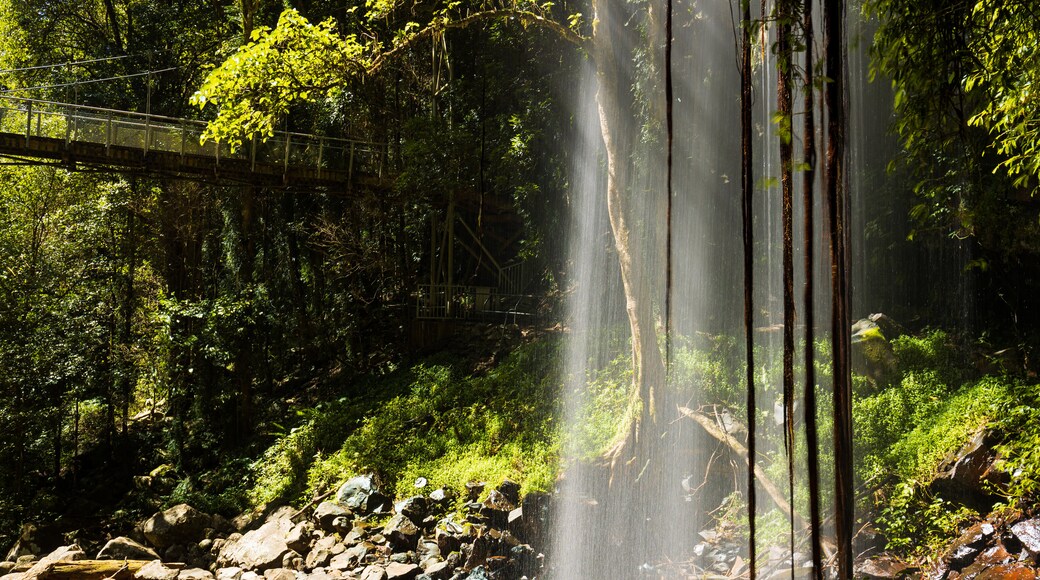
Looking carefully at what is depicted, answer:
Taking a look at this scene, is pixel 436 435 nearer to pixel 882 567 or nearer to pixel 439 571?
pixel 439 571

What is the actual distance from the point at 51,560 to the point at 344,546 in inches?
144

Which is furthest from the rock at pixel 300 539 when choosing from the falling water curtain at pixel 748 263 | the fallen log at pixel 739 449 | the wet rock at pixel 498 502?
the falling water curtain at pixel 748 263

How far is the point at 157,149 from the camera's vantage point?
40.7 feet

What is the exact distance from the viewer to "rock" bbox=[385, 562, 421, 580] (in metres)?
8.62

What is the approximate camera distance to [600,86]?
420 inches

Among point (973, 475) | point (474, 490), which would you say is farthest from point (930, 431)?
point (474, 490)

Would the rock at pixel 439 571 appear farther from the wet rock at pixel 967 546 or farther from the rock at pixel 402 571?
the wet rock at pixel 967 546

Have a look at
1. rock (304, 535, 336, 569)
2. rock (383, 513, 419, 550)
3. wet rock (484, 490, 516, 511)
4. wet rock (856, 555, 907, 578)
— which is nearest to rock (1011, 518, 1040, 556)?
wet rock (856, 555, 907, 578)

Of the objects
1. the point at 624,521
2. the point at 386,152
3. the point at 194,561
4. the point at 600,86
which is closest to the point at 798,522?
the point at 624,521

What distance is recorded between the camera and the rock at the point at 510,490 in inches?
384

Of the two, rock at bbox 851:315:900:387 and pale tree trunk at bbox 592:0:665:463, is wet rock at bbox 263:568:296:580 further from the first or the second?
rock at bbox 851:315:900:387

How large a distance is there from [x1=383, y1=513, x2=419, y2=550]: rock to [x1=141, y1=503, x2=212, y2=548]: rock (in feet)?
10.2

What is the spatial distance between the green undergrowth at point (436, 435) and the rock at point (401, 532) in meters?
0.95


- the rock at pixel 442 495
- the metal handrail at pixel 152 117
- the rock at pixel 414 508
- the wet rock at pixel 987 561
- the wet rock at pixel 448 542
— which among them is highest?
the metal handrail at pixel 152 117
